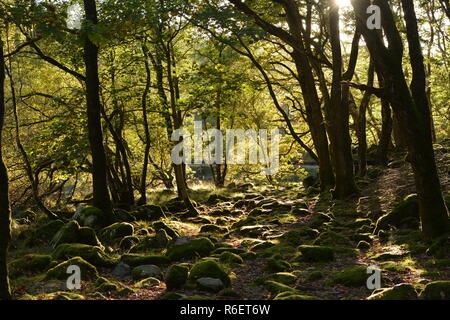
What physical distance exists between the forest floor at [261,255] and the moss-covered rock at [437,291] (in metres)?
0.02

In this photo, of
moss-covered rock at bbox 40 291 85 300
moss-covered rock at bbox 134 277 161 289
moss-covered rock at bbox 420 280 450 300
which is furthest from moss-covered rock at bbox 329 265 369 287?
moss-covered rock at bbox 40 291 85 300

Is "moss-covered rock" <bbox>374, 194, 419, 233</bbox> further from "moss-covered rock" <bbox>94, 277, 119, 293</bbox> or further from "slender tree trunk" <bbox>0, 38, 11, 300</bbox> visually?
"slender tree trunk" <bbox>0, 38, 11, 300</bbox>

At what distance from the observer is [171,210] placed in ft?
59.9

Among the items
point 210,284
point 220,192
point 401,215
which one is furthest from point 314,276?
point 220,192

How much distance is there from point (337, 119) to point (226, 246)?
674cm

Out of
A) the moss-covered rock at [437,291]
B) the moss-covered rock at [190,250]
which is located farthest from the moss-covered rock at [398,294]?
the moss-covered rock at [190,250]

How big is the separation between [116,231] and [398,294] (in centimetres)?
829

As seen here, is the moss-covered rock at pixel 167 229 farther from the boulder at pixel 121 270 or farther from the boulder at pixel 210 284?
the boulder at pixel 210 284

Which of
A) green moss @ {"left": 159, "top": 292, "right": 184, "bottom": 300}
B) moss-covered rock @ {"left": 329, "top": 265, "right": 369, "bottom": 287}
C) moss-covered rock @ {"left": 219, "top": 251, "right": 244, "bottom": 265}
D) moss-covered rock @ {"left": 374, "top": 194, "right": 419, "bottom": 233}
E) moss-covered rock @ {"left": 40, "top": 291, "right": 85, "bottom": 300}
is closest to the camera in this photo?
moss-covered rock @ {"left": 40, "top": 291, "right": 85, "bottom": 300}

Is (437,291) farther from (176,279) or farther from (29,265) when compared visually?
(29,265)

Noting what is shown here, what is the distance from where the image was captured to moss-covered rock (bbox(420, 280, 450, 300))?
6332mm

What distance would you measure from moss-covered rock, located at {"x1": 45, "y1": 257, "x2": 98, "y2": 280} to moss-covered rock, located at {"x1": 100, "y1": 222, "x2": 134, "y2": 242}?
3.17m

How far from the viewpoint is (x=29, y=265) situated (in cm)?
957
